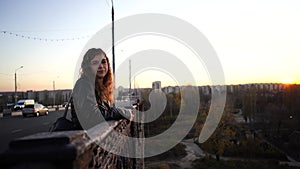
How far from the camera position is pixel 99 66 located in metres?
3.46

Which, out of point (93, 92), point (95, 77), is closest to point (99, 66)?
point (95, 77)

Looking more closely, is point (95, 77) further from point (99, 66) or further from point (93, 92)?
point (93, 92)

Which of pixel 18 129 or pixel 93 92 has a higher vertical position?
pixel 93 92

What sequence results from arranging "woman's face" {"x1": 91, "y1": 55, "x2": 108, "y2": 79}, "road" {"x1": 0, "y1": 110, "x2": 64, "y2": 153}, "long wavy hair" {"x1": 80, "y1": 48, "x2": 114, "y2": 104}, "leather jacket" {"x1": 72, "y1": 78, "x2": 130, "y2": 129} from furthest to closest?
"road" {"x1": 0, "y1": 110, "x2": 64, "y2": 153}, "woman's face" {"x1": 91, "y1": 55, "x2": 108, "y2": 79}, "long wavy hair" {"x1": 80, "y1": 48, "x2": 114, "y2": 104}, "leather jacket" {"x1": 72, "y1": 78, "x2": 130, "y2": 129}

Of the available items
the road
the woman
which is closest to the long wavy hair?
the woman

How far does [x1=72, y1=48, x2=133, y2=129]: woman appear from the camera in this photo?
2.84 meters

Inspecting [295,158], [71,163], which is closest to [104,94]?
[71,163]

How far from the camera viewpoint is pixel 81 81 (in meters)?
2.90

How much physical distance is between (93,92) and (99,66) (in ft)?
1.88

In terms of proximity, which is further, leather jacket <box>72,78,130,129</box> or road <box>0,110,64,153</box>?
road <box>0,110,64,153</box>

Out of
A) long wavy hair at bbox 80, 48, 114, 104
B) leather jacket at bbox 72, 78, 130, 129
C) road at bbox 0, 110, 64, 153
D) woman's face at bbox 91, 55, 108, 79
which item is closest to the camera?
leather jacket at bbox 72, 78, 130, 129

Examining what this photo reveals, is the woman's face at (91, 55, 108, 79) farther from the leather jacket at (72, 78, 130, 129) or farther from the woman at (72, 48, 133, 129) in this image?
the leather jacket at (72, 78, 130, 129)

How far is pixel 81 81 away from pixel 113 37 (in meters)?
8.70

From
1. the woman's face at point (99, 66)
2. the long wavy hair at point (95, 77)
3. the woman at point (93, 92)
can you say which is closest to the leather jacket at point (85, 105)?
the woman at point (93, 92)
